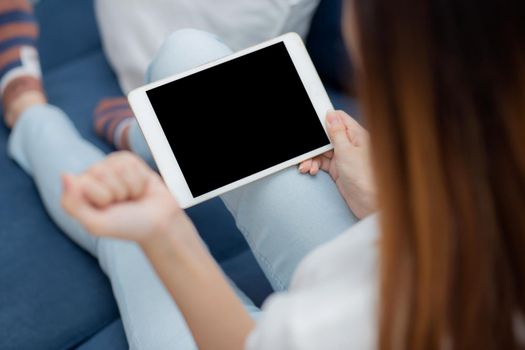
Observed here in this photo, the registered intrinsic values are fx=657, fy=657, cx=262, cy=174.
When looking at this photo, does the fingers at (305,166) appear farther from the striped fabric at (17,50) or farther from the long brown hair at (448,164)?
the striped fabric at (17,50)

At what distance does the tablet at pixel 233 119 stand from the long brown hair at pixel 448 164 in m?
0.39

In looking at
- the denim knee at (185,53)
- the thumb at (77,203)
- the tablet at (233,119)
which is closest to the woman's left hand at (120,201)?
the thumb at (77,203)

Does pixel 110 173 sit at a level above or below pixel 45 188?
above

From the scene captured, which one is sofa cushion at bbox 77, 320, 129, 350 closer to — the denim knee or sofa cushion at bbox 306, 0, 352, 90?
the denim knee

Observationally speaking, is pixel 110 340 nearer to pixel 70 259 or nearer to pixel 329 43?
pixel 70 259

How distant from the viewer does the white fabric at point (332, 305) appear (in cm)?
50

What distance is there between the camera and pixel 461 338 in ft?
1.59

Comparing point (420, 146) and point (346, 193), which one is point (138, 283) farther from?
point (420, 146)

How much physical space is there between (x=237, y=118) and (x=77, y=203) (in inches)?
14.6

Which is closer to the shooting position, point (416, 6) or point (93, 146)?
point (416, 6)

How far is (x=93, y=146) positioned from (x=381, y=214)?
793 millimetres

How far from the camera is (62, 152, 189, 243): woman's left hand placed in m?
0.56

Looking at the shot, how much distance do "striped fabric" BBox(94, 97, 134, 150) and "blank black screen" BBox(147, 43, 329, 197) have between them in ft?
1.06

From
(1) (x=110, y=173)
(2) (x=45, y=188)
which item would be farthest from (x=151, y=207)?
(2) (x=45, y=188)
